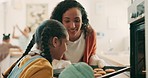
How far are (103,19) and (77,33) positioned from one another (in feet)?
11.5

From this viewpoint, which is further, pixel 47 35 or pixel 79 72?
pixel 47 35

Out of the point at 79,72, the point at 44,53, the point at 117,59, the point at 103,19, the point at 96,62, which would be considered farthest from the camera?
the point at 103,19

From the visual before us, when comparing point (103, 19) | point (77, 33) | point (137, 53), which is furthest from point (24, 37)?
point (137, 53)

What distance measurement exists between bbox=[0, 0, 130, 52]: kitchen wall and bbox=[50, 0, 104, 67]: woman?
340cm

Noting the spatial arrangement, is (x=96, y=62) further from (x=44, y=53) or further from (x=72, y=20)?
(x=44, y=53)

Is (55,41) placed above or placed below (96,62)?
above

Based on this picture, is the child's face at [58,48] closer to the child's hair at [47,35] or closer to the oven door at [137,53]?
the child's hair at [47,35]

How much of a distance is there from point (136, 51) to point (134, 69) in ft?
0.30

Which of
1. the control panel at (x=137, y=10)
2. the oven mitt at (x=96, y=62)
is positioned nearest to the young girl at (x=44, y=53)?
the control panel at (x=137, y=10)

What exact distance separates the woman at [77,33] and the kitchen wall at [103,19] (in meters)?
3.40

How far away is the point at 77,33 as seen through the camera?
4.82 feet

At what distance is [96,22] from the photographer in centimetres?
488

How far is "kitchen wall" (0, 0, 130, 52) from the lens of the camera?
16.0ft

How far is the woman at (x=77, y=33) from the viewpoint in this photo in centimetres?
136
